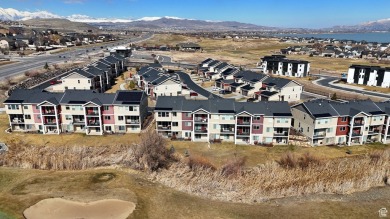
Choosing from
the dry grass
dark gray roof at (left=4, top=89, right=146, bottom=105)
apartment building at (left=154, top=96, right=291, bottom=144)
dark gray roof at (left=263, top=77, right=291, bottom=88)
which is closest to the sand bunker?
the dry grass

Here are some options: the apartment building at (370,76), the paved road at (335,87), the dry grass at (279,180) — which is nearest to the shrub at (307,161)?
the dry grass at (279,180)

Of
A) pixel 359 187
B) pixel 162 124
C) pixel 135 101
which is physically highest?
pixel 135 101

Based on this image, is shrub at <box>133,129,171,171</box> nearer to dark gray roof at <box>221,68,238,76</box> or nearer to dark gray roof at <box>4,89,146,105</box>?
dark gray roof at <box>4,89,146,105</box>

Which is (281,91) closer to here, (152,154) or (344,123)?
(344,123)

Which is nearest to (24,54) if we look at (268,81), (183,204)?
(268,81)

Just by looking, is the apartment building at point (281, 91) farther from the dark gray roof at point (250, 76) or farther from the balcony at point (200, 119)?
the balcony at point (200, 119)

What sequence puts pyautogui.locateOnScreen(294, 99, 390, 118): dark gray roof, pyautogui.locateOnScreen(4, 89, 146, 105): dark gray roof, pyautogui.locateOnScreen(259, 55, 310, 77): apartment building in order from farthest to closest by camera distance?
1. pyautogui.locateOnScreen(259, 55, 310, 77): apartment building
2. pyautogui.locateOnScreen(4, 89, 146, 105): dark gray roof
3. pyautogui.locateOnScreen(294, 99, 390, 118): dark gray roof

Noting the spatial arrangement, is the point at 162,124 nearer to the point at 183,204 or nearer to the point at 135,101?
the point at 135,101
